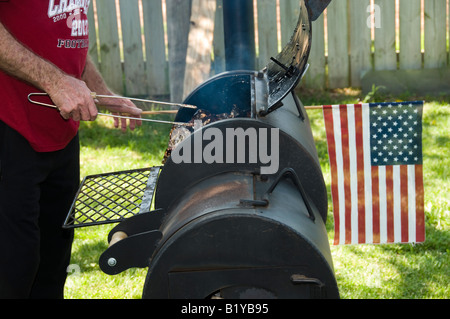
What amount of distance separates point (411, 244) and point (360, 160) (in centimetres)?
76

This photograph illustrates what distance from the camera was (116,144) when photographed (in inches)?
230

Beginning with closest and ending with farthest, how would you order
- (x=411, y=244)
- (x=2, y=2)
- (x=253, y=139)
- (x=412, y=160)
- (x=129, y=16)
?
(x=253, y=139) → (x=2, y=2) → (x=412, y=160) → (x=411, y=244) → (x=129, y=16)

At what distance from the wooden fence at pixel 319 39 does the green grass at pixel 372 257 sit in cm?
136

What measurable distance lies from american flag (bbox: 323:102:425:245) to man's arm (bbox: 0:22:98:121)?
5.68 feet

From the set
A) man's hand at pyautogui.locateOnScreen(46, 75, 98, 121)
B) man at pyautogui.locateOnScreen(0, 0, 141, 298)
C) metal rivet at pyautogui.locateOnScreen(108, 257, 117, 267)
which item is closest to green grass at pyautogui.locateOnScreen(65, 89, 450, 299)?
man at pyautogui.locateOnScreen(0, 0, 141, 298)

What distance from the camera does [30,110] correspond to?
255 centimetres

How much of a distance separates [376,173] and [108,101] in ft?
5.55

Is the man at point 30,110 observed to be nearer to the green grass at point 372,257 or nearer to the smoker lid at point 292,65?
the smoker lid at point 292,65

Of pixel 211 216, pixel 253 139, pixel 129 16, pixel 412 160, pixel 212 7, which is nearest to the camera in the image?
pixel 211 216

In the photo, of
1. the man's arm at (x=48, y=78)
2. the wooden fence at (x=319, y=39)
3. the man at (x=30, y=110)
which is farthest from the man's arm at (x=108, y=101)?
the wooden fence at (x=319, y=39)

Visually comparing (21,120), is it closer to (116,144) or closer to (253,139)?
(253,139)

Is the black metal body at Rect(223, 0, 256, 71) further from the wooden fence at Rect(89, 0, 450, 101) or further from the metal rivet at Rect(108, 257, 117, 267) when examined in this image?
the wooden fence at Rect(89, 0, 450, 101)

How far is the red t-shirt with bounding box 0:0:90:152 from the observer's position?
2.49m

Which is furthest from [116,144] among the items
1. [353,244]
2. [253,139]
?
[253,139]
